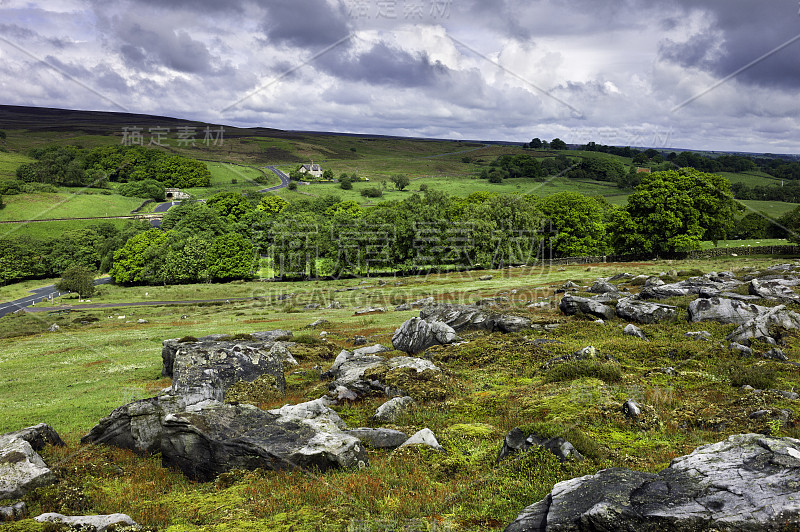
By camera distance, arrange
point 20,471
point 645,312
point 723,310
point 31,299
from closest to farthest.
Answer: point 20,471, point 723,310, point 645,312, point 31,299

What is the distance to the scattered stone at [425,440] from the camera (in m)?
15.0

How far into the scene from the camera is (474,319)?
36031mm

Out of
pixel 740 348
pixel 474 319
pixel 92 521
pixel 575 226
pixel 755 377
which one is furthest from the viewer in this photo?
pixel 575 226

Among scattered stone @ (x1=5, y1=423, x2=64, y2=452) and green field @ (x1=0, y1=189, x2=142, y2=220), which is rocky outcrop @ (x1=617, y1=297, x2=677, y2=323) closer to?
scattered stone @ (x1=5, y1=423, x2=64, y2=452)

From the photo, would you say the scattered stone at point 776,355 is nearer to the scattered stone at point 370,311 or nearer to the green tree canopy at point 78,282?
the scattered stone at point 370,311

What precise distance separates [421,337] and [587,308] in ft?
42.7

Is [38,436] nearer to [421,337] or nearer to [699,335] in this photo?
[421,337]

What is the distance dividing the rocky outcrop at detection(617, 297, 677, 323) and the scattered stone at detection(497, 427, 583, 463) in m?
21.7

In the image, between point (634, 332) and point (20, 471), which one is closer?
point (20, 471)

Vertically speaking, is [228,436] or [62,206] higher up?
[62,206]

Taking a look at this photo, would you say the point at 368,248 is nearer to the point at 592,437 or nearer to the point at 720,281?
the point at 720,281

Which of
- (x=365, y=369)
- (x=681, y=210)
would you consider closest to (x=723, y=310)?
(x=365, y=369)

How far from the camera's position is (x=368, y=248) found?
102 metres

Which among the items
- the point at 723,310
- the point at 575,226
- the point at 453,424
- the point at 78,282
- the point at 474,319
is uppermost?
the point at 575,226
